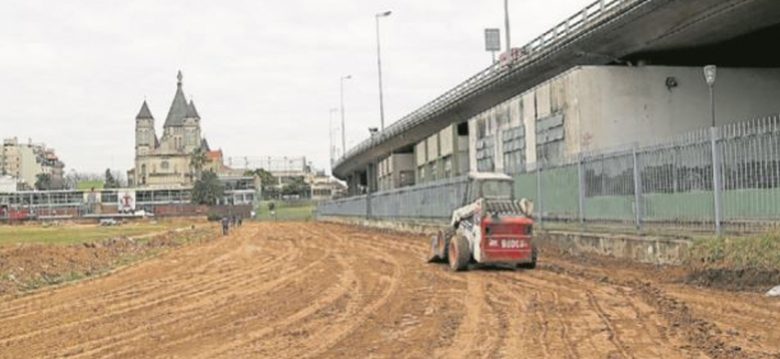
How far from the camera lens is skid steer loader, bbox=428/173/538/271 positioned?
1886 cm

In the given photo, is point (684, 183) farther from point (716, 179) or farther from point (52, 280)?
point (52, 280)

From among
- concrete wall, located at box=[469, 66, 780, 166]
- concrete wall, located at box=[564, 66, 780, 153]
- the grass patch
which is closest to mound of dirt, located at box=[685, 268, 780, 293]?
concrete wall, located at box=[469, 66, 780, 166]

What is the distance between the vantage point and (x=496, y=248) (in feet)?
62.0

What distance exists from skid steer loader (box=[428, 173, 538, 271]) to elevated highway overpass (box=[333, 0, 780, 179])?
13909mm

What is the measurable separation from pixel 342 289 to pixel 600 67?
74.5 feet

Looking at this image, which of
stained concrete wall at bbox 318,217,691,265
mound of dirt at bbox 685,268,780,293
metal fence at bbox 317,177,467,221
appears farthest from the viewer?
metal fence at bbox 317,177,467,221

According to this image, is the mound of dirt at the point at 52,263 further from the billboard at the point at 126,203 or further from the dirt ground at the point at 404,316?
the billboard at the point at 126,203

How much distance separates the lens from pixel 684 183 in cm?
1838

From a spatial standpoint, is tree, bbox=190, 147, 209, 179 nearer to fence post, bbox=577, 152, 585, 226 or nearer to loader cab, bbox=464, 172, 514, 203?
fence post, bbox=577, 152, 585, 226

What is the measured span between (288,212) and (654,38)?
343ft

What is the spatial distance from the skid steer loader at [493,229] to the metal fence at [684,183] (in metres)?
2.95

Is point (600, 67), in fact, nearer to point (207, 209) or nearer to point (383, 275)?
point (383, 275)

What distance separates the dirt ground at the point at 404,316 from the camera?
31.2ft

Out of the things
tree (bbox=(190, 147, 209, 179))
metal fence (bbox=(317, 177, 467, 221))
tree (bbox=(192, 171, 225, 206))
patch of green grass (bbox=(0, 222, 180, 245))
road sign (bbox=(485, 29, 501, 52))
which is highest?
road sign (bbox=(485, 29, 501, 52))
